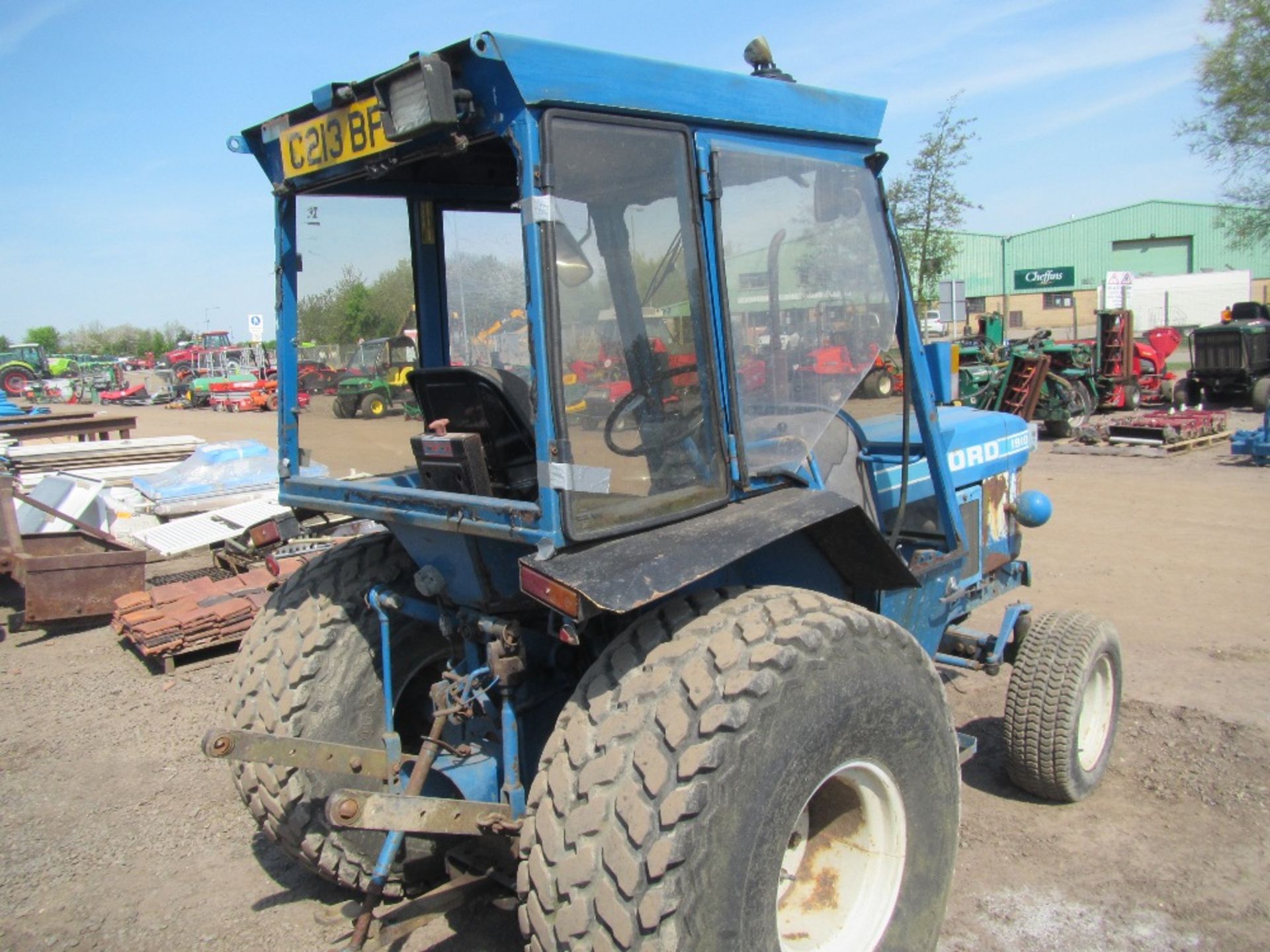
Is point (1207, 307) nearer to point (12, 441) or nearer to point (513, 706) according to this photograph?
point (12, 441)

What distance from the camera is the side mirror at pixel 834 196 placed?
2.98m

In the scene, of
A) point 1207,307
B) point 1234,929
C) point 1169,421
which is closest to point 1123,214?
point 1207,307

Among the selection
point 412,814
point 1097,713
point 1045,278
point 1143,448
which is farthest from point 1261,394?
point 1045,278

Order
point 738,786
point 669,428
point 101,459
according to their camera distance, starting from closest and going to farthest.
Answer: point 738,786, point 669,428, point 101,459

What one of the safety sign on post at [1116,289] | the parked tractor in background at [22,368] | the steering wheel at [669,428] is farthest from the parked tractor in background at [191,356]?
the steering wheel at [669,428]

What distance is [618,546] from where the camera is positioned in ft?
7.53

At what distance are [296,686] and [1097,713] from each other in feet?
10.6

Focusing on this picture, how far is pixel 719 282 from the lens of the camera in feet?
8.50

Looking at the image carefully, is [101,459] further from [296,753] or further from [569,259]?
[569,259]

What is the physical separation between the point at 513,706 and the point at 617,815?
0.78m

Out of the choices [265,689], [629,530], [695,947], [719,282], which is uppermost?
[719,282]

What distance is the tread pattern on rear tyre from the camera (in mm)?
3008

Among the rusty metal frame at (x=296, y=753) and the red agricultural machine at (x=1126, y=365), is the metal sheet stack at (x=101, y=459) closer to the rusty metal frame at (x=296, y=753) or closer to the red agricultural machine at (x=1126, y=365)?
the rusty metal frame at (x=296, y=753)

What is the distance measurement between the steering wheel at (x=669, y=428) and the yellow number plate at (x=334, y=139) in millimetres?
876
